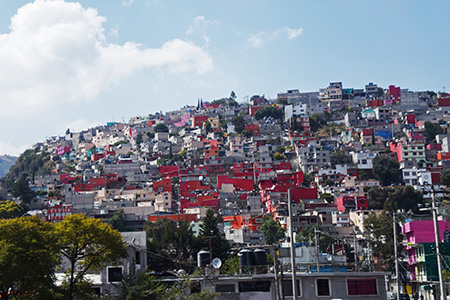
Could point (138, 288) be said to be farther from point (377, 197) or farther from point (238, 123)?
point (238, 123)

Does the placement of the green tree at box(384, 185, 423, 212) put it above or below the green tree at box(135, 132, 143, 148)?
below

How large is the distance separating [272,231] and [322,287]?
44086mm

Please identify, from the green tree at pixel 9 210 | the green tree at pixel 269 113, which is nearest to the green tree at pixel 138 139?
the green tree at pixel 269 113

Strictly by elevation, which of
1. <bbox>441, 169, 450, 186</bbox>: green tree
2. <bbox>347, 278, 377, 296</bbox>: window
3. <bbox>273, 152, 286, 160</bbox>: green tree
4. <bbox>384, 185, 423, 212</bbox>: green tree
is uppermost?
<bbox>273, 152, 286, 160</bbox>: green tree

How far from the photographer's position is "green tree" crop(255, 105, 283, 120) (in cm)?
14662

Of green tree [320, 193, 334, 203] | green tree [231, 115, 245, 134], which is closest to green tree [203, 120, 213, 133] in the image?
green tree [231, 115, 245, 134]

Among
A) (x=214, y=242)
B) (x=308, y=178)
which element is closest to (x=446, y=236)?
(x=214, y=242)

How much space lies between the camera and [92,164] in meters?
133

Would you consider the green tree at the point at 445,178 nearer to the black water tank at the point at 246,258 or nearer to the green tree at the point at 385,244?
the green tree at the point at 385,244

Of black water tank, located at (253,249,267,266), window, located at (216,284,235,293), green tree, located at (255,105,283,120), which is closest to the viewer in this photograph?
black water tank, located at (253,249,267,266)

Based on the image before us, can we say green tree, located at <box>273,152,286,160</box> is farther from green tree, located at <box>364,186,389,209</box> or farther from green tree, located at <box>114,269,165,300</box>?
green tree, located at <box>114,269,165,300</box>

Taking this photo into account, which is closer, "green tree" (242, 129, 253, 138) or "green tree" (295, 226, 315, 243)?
"green tree" (295, 226, 315, 243)

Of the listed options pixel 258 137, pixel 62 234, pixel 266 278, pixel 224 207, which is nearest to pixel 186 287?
pixel 266 278

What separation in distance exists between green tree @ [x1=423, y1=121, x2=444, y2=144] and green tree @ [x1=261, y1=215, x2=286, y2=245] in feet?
170
